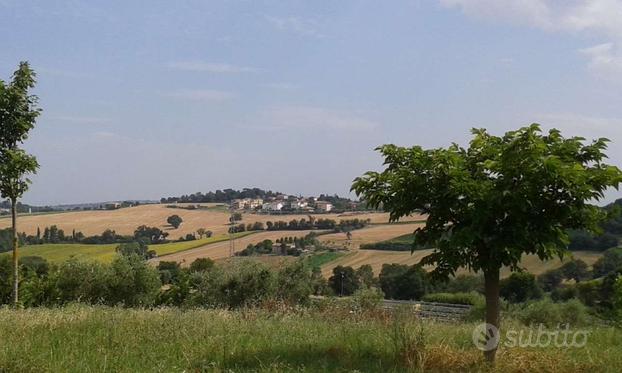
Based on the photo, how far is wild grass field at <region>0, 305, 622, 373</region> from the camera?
20.9 ft

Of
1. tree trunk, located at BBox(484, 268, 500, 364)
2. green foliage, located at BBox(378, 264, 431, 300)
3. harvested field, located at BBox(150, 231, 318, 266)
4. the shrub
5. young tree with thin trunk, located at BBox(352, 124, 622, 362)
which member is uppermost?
young tree with thin trunk, located at BBox(352, 124, 622, 362)

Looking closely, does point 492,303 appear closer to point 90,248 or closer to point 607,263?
point 607,263

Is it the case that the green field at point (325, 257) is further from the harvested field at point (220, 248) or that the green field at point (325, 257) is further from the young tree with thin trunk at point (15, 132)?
the young tree with thin trunk at point (15, 132)

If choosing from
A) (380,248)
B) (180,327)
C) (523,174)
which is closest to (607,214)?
(523,174)

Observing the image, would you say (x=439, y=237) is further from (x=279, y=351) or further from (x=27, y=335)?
(x=27, y=335)

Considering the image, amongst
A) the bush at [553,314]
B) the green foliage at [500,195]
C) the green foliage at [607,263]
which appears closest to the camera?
the green foliage at [500,195]

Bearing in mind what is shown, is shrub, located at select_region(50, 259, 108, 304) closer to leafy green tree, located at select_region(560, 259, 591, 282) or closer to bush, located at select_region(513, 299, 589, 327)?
bush, located at select_region(513, 299, 589, 327)

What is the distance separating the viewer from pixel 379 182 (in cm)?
690

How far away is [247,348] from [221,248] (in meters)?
59.1

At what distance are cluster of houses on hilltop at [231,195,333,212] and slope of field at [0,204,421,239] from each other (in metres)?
6.09

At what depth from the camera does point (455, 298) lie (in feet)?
116

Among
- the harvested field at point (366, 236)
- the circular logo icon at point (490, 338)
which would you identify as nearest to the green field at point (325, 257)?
the harvested field at point (366, 236)

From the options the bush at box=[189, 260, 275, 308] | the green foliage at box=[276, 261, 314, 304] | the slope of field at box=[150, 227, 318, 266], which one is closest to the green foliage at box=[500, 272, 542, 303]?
the green foliage at box=[276, 261, 314, 304]

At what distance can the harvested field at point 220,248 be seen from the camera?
56.8 meters
